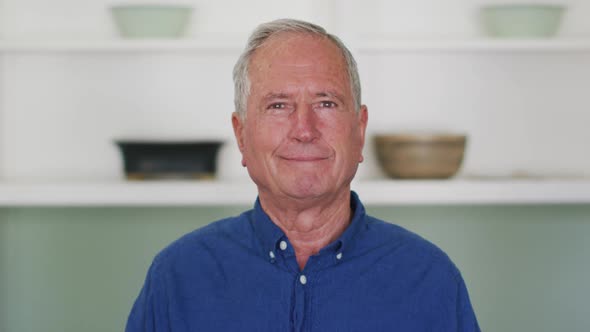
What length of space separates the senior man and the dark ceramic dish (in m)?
1.41

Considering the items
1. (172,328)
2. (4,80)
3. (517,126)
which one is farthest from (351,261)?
(4,80)

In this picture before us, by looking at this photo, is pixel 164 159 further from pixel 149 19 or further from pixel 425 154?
pixel 425 154

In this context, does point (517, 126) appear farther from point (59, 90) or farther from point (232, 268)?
point (232, 268)

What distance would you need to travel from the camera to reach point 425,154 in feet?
10.2

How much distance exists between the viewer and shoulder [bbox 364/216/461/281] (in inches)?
66.1

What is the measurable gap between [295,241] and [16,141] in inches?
79.7

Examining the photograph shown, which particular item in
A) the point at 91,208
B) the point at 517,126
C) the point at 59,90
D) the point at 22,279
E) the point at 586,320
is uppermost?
the point at 59,90

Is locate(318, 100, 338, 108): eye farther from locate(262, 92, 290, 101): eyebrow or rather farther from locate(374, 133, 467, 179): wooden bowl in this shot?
locate(374, 133, 467, 179): wooden bowl

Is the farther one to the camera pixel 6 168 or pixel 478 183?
pixel 6 168

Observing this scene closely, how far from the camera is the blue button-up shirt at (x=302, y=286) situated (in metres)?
1.58

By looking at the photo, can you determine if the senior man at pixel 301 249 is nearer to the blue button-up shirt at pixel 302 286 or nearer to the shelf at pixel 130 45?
the blue button-up shirt at pixel 302 286

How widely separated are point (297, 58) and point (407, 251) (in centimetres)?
42

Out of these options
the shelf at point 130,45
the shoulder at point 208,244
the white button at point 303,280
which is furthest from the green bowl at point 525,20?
the white button at point 303,280

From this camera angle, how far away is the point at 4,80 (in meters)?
3.39
